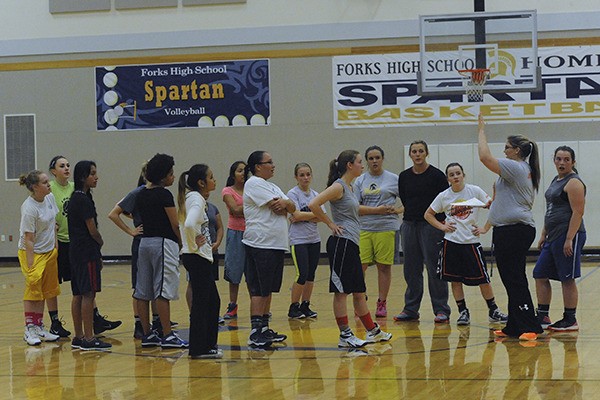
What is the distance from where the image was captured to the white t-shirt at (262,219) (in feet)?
26.2

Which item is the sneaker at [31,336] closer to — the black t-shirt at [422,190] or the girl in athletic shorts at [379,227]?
the girl in athletic shorts at [379,227]

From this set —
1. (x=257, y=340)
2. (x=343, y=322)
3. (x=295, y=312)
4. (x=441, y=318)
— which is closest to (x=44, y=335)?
(x=257, y=340)

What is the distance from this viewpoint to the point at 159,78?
64.0 ft

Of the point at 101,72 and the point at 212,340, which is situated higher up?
the point at 101,72

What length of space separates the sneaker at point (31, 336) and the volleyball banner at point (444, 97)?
1093 cm

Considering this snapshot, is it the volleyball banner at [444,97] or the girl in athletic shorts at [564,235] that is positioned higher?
the volleyball banner at [444,97]

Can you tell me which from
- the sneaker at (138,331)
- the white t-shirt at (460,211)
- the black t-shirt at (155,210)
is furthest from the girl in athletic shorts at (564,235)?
the sneaker at (138,331)

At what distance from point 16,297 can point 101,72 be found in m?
7.59

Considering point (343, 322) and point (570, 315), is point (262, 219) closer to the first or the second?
point (343, 322)

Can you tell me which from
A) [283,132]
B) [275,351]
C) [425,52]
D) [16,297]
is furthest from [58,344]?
[283,132]

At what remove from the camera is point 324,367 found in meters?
7.11

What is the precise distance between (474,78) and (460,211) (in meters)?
6.49

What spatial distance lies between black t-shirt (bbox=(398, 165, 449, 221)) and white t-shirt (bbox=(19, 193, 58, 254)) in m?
3.45

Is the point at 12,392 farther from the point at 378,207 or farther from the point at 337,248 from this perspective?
the point at 378,207
